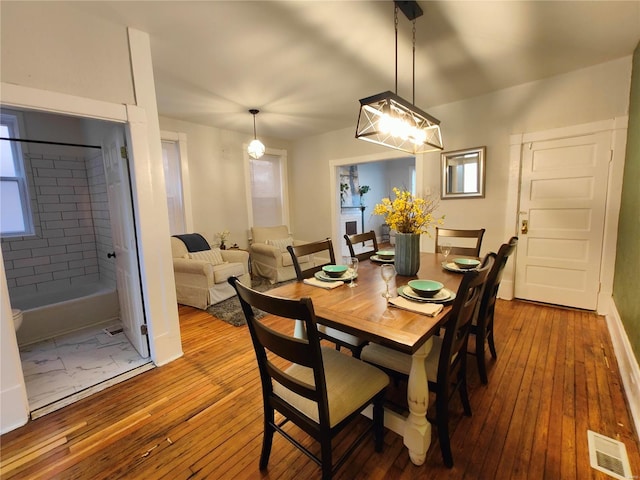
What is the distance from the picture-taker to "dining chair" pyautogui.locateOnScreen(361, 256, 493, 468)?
1222mm

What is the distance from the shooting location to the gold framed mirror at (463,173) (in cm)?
349

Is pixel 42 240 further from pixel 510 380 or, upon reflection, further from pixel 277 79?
pixel 510 380

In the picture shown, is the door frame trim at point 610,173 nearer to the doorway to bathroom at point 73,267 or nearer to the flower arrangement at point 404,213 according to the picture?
the flower arrangement at point 404,213

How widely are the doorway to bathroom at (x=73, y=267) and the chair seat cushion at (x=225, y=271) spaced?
1.01 m

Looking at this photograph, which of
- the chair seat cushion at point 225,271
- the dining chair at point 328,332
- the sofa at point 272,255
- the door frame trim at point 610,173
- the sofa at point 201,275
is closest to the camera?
the dining chair at point 328,332

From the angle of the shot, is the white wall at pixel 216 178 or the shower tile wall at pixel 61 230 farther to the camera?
the white wall at pixel 216 178

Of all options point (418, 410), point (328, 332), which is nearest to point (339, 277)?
point (328, 332)

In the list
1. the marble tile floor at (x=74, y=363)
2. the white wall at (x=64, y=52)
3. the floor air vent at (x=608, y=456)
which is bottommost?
the floor air vent at (x=608, y=456)

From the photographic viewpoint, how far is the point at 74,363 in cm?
232

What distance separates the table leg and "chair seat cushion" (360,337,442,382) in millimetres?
81

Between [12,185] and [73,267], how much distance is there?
3.55 ft

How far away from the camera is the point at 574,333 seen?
2.58 meters

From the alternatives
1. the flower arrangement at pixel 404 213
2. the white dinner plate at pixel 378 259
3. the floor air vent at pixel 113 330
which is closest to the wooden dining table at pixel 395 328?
the flower arrangement at pixel 404 213

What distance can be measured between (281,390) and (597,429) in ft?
5.79
